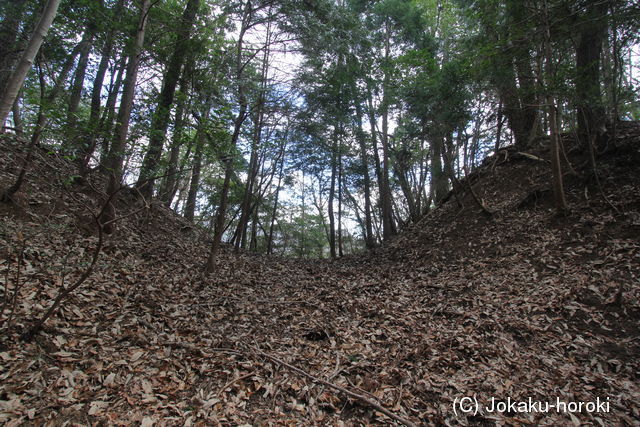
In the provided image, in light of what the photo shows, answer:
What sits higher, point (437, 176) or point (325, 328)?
point (437, 176)

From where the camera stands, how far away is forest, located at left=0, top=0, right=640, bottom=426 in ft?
9.71

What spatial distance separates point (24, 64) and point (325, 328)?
4.48 meters

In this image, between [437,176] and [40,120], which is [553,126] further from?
[40,120]

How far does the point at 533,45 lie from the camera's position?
234 inches

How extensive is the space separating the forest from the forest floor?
0.03 m

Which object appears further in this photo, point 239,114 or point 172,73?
point 172,73

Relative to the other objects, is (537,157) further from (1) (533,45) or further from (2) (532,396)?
(2) (532,396)

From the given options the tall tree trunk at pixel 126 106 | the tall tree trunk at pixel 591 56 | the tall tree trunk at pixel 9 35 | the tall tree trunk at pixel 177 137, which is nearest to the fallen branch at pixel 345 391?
the tall tree trunk at pixel 177 137

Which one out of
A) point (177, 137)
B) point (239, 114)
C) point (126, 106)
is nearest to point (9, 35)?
point (126, 106)

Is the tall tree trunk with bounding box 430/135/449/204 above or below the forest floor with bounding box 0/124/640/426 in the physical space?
above

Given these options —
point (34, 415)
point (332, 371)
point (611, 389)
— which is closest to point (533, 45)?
point (611, 389)

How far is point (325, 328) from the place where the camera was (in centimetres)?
467

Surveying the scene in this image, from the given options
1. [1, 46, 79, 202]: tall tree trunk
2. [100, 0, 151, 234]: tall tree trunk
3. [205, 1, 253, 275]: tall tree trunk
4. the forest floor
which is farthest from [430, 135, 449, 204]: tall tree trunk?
[1, 46, 79, 202]: tall tree trunk

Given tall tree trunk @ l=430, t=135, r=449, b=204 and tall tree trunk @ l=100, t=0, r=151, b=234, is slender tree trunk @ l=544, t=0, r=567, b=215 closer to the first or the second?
tall tree trunk @ l=430, t=135, r=449, b=204
